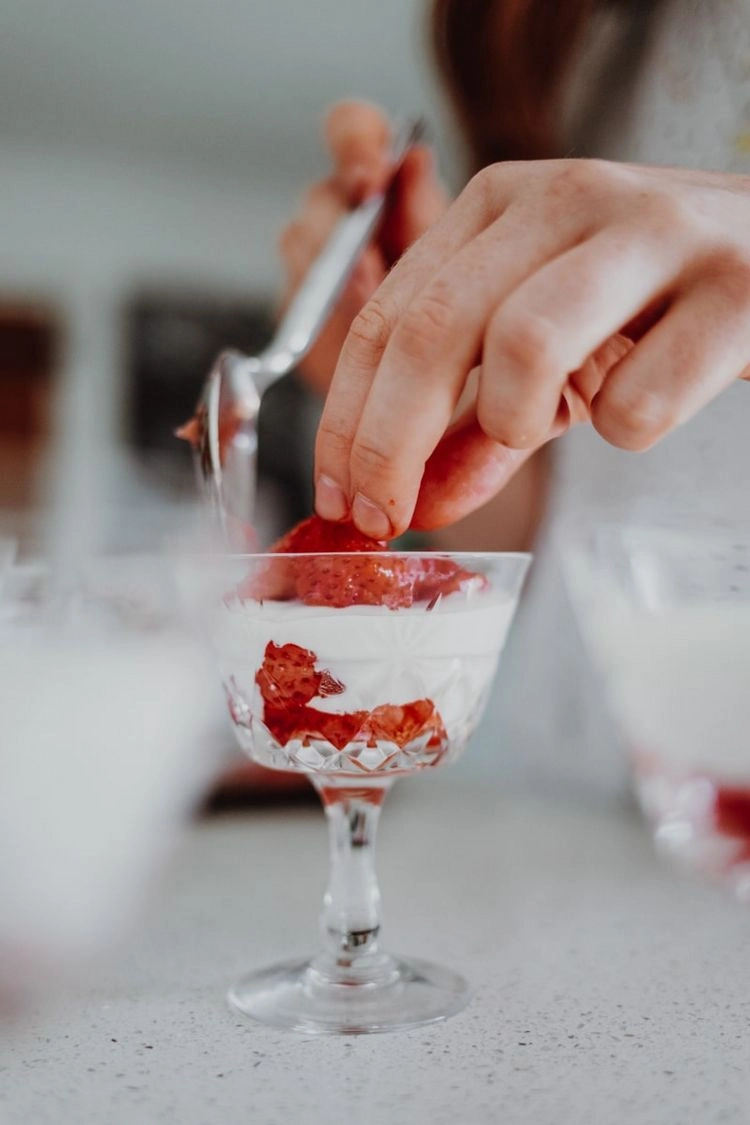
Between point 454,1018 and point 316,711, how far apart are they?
124 mm

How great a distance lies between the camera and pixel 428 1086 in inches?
13.3

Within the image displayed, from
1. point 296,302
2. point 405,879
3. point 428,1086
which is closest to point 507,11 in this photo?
point 296,302

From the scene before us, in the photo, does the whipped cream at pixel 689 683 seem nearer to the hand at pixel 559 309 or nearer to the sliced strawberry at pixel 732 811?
the sliced strawberry at pixel 732 811

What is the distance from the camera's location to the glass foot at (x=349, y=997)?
→ 0.39 metres

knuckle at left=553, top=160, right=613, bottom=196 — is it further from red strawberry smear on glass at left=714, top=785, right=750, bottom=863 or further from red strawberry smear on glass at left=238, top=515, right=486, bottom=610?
red strawberry smear on glass at left=714, top=785, right=750, bottom=863

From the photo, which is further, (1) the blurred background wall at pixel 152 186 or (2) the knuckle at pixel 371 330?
(1) the blurred background wall at pixel 152 186

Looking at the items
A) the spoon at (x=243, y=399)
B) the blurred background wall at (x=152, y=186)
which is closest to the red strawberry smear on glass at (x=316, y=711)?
the spoon at (x=243, y=399)

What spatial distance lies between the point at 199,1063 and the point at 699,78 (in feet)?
2.08

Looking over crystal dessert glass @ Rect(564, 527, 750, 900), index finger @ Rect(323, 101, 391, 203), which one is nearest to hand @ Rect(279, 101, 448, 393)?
index finger @ Rect(323, 101, 391, 203)

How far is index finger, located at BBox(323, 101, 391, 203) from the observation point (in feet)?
2.56

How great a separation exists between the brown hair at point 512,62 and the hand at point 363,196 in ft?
0.23

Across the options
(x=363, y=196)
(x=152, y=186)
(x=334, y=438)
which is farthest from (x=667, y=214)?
(x=152, y=186)

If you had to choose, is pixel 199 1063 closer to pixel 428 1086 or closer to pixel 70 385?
pixel 428 1086

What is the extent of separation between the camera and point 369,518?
15.5 inches
